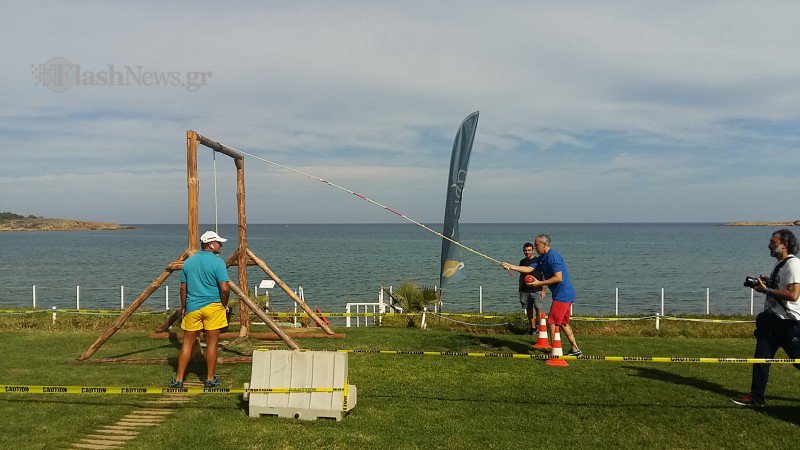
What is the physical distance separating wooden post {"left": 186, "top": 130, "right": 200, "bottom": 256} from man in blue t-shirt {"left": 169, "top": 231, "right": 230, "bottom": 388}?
2.02 meters

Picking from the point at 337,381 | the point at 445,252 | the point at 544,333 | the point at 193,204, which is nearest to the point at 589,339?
the point at 544,333

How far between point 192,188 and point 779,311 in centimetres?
919

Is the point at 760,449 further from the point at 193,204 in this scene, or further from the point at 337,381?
the point at 193,204

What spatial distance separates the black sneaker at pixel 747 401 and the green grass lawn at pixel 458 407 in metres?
0.15

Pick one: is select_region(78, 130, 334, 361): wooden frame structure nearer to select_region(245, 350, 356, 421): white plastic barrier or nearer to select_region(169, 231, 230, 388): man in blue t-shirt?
select_region(169, 231, 230, 388): man in blue t-shirt

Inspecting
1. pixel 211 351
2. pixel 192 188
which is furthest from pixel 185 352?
pixel 192 188

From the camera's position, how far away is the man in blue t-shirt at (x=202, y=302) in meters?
8.20

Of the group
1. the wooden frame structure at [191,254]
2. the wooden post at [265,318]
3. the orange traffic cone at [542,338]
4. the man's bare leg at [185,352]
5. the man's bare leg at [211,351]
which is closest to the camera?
the man's bare leg at [185,352]

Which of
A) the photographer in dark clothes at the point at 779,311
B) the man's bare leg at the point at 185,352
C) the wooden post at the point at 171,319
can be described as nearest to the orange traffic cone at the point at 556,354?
the photographer in dark clothes at the point at 779,311

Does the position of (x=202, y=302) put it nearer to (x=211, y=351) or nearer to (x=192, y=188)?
(x=211, y=351)

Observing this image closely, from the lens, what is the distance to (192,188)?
1038cm

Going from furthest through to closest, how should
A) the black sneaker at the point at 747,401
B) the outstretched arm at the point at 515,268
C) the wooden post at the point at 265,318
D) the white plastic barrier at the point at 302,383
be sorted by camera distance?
the outstretched arm at the point at 515,268, the wooden post at the point at 265,318, the black sneaker at the point at 747,401, the white plastic barrier at the point at 302,383

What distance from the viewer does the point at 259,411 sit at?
7.01 metres

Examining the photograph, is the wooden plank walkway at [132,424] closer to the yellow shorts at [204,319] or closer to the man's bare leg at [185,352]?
the man's bare leg at [185,352]
